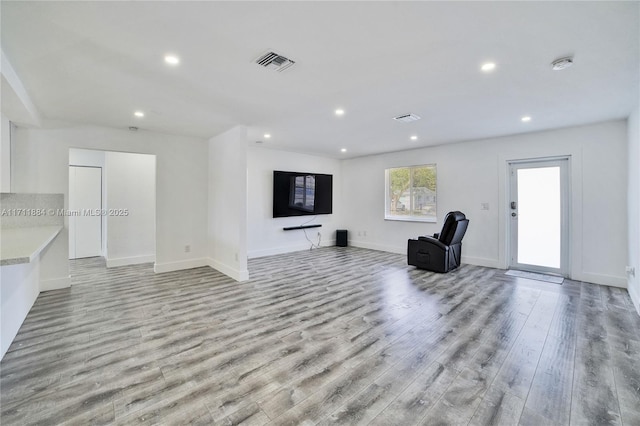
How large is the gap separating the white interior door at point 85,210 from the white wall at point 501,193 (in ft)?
20.8

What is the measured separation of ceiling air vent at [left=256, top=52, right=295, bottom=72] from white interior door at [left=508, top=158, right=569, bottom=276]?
15.7 feet

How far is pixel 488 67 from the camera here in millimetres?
2461

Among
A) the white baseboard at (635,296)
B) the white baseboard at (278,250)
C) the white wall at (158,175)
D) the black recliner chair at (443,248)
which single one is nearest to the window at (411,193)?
the black recliner chair at (443,248)

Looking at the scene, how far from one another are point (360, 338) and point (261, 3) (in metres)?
2.73

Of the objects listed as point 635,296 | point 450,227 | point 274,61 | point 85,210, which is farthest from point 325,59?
point 85,210

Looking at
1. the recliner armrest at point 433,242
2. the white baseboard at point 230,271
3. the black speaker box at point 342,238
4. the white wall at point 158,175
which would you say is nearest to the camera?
the white wall at point 158,175

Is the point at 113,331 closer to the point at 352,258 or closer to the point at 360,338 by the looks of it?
the point at 360,338

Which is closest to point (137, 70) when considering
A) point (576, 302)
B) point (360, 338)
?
point (360, 338)

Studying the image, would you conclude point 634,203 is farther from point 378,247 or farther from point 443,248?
point 378,247

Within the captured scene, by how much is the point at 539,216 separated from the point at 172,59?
5.92 metres

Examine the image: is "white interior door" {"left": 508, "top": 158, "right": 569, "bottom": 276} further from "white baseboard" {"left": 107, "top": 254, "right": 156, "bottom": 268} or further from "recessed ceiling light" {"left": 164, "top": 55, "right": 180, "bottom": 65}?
"white baseboard" {"left": 107, "top": 254, "right": 156, "bottom": 268}

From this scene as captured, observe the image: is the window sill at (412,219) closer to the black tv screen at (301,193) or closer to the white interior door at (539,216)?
the white interior door at (539,216)

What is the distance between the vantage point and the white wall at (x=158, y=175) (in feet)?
12.6

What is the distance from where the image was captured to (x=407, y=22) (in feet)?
6.01
